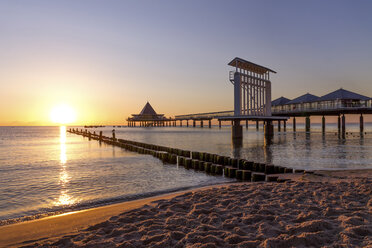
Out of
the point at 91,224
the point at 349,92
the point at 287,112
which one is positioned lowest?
the point at 91,224

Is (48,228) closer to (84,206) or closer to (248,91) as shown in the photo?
(84,206)

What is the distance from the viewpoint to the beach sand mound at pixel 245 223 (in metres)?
3.97

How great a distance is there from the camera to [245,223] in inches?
188

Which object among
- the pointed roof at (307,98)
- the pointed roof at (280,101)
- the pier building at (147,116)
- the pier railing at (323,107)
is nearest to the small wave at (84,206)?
the pier railing at (323,107)

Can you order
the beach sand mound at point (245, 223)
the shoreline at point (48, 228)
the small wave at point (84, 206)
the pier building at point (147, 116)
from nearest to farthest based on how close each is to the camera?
1. the beach sand mound at point (245, 223)
2. the shoreline at point (48, 228)
3. the small wave at point (84, 206)
4. the pier building at point (147, 116)

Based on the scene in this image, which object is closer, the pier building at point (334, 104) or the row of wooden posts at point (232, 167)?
the row of wooden posts at point (232, 167)

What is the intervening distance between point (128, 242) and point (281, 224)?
273 cm

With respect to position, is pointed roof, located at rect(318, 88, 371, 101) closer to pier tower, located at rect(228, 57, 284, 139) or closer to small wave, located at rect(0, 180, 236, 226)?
pier tower, located at rect(228, 57, 284, 139)

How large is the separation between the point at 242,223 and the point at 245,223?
0.06 meters

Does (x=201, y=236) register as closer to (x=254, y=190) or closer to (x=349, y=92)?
(x=254, y=190)

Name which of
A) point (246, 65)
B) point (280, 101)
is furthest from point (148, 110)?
point (246, 65)

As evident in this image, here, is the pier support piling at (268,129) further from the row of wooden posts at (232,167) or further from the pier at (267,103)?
the row of wooden posts at (232,167)

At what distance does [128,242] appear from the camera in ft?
13.4

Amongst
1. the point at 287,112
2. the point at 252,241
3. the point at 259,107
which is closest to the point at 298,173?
the point at 252,241
